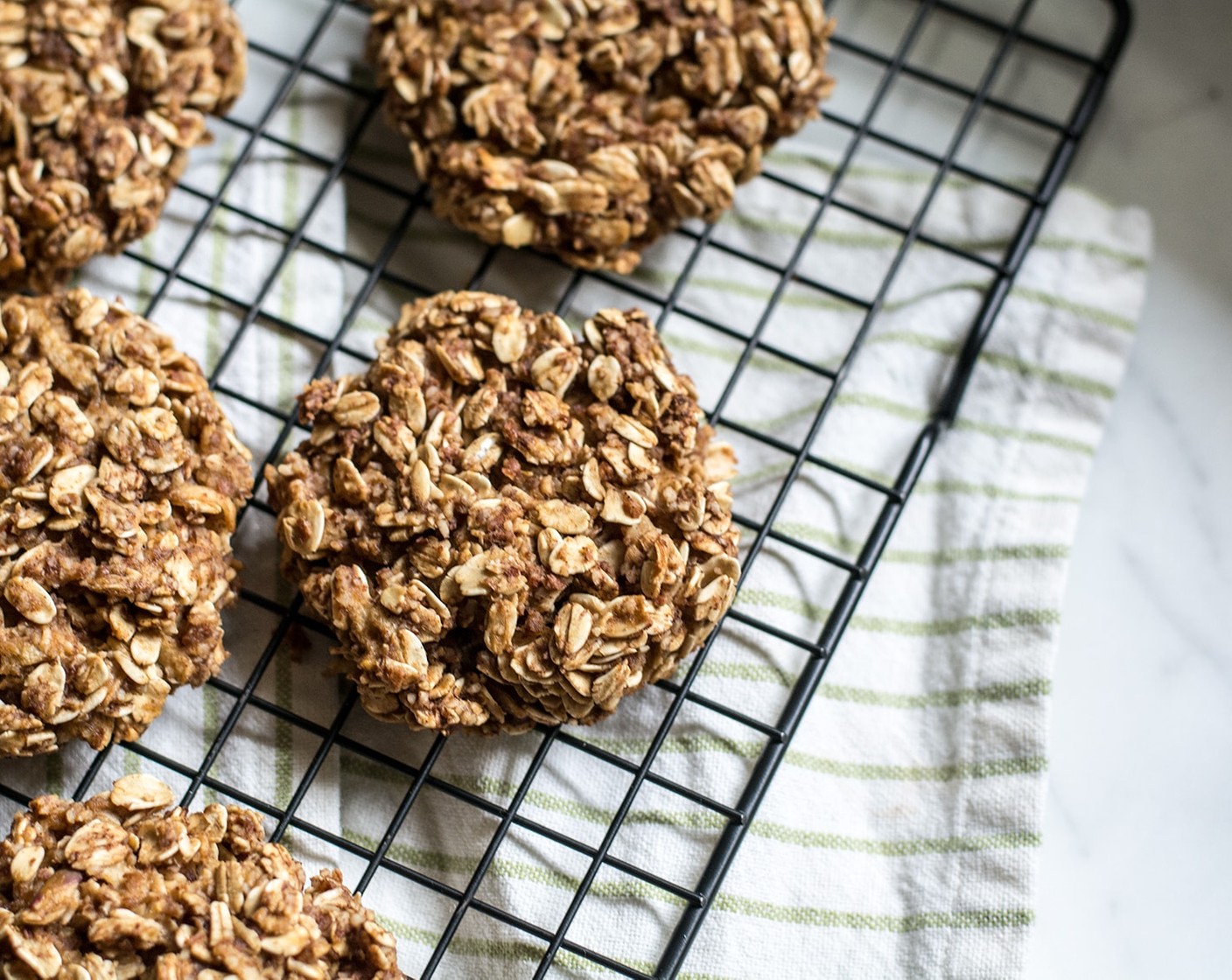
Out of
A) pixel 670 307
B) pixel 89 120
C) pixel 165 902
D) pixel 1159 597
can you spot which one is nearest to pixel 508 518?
pixel 670 307

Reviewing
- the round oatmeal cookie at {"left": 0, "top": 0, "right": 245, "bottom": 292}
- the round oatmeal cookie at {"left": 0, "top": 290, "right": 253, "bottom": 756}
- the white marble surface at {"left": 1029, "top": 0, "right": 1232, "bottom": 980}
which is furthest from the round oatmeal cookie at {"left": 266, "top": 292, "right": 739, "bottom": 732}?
the white marble surface at {"left": 1029, "top": 0, "right": 1232, "bottom": 980}

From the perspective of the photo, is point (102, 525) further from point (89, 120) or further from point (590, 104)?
point (590, 104)

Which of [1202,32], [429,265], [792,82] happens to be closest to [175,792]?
[429,265]

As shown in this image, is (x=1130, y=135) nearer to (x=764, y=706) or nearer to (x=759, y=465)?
(x=759, y=465)

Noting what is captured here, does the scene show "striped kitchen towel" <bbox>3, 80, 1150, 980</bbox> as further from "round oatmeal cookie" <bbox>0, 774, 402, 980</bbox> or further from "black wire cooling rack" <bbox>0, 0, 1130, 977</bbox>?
"round oatmeal cookie" <bbox>0, 774, 402, 980</bbox>

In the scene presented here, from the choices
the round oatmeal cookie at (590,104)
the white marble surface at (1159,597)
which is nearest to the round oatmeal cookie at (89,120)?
the round oatmeal cookie at (590,104)

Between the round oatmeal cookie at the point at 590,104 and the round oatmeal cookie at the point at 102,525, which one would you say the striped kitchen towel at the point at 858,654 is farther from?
the round oatmeal cookie at the point at 102,525
